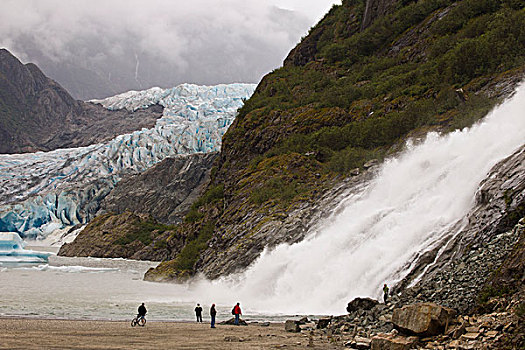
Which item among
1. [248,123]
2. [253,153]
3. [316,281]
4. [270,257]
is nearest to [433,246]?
[316,281]

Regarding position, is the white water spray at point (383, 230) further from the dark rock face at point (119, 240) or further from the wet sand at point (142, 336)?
the dark rock face at point (119, 240)

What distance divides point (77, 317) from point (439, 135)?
23.7 m

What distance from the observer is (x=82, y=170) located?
114 meters

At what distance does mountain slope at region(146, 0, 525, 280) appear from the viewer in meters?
33.0

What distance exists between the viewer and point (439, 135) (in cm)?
3098

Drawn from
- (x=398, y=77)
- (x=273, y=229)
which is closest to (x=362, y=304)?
(x=273, y=229)

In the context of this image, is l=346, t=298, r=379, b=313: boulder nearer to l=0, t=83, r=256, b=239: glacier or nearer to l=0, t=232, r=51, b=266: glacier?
l=0, t=232, r=51, b=266: glacier

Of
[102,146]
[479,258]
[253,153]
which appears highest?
[102,146]

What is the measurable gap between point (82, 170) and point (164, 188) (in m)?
20.8

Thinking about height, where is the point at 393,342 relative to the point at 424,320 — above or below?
below

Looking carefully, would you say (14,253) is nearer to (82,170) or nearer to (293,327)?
(293,327)

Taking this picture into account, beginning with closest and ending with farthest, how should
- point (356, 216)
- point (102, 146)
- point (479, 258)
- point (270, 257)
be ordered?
point (479, 258) < point (356, 216) < point (270, 257) < point (102, 146)

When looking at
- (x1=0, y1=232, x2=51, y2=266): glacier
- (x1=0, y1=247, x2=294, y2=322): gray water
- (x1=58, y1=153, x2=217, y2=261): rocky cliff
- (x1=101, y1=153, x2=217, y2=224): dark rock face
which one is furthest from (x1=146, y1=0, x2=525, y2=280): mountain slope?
(x1=101, y1=153, x2=217, y2=224): dark rock face

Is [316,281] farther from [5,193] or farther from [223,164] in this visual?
[5,193]
